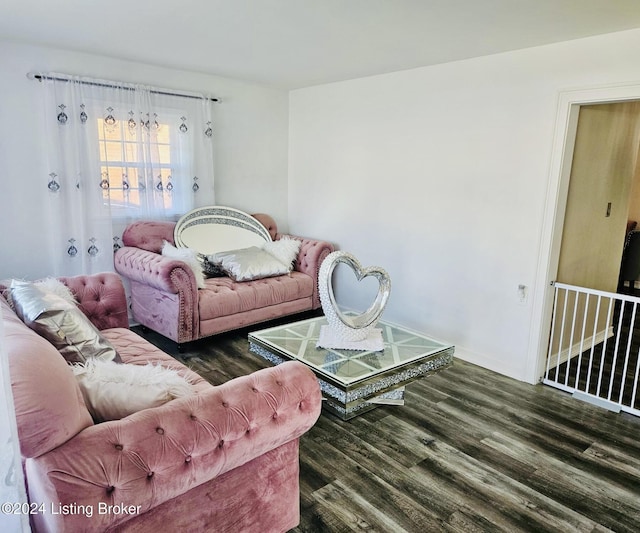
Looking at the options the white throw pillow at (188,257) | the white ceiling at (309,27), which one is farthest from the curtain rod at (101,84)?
the white throw pillow at (188,257)

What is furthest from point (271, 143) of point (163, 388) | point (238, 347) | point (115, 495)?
point (115, 495)

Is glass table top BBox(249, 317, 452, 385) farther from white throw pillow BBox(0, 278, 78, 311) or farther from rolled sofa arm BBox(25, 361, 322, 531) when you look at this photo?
white throw pillow BBox(0, 278, 78, 311)

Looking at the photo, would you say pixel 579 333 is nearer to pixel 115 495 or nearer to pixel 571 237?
pixel 571 237

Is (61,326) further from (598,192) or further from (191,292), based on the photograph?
(598,192)

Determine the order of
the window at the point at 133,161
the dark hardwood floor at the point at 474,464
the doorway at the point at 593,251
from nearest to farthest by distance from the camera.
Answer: the dark hardwood floor at the point at 474,464
the doorway at the point at 593,251
the window at the point at 133,161

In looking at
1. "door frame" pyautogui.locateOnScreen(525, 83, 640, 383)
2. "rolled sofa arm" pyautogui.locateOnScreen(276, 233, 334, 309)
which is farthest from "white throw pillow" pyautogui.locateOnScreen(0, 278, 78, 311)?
"door frame" pyautogui.locateOnScreen(525, 83, 640, 383)

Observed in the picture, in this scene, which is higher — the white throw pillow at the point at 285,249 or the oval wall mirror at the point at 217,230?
the oval wall mirror at the point at 217,230

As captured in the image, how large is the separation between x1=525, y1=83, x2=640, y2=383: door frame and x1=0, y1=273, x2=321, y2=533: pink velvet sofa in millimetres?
2290

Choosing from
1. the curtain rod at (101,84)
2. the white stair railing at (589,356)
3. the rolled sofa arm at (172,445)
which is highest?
the curtain rod at (101,84)

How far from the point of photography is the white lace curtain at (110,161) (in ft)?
12.7

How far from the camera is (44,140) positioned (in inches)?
149

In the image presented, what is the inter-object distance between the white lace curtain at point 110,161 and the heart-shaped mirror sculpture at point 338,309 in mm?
2301

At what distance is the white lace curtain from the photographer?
386 cm

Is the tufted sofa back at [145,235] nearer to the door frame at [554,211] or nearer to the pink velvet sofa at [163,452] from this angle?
the pink velvet sofa at [163,452]
